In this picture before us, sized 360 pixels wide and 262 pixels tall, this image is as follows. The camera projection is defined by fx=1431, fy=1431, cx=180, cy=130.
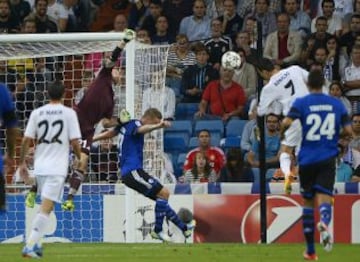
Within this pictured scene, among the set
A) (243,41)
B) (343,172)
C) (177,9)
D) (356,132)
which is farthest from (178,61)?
(343,172)

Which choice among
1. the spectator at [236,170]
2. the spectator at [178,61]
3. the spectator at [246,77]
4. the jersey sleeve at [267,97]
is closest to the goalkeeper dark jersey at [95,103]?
the spectator at [236,170]

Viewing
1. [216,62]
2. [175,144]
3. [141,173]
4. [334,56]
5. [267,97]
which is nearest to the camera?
[267,97]

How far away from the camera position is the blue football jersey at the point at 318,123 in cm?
1608

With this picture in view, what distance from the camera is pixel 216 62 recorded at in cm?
2519

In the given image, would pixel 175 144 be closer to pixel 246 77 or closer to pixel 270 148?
pixel 246 77

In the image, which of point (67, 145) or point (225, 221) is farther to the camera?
point (225, 221)

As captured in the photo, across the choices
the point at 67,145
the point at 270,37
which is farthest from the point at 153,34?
the point at 67,145

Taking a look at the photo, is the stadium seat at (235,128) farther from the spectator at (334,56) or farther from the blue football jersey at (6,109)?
the blue football jersey at (6,109)

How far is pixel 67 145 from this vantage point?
54.5ft

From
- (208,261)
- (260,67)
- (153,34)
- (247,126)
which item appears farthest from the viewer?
(153,34)

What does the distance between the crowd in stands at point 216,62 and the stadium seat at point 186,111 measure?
0.02m

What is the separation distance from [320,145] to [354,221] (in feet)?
17.5

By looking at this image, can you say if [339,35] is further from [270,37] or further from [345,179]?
[345,179]

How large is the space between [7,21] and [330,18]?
5919 millimetres
